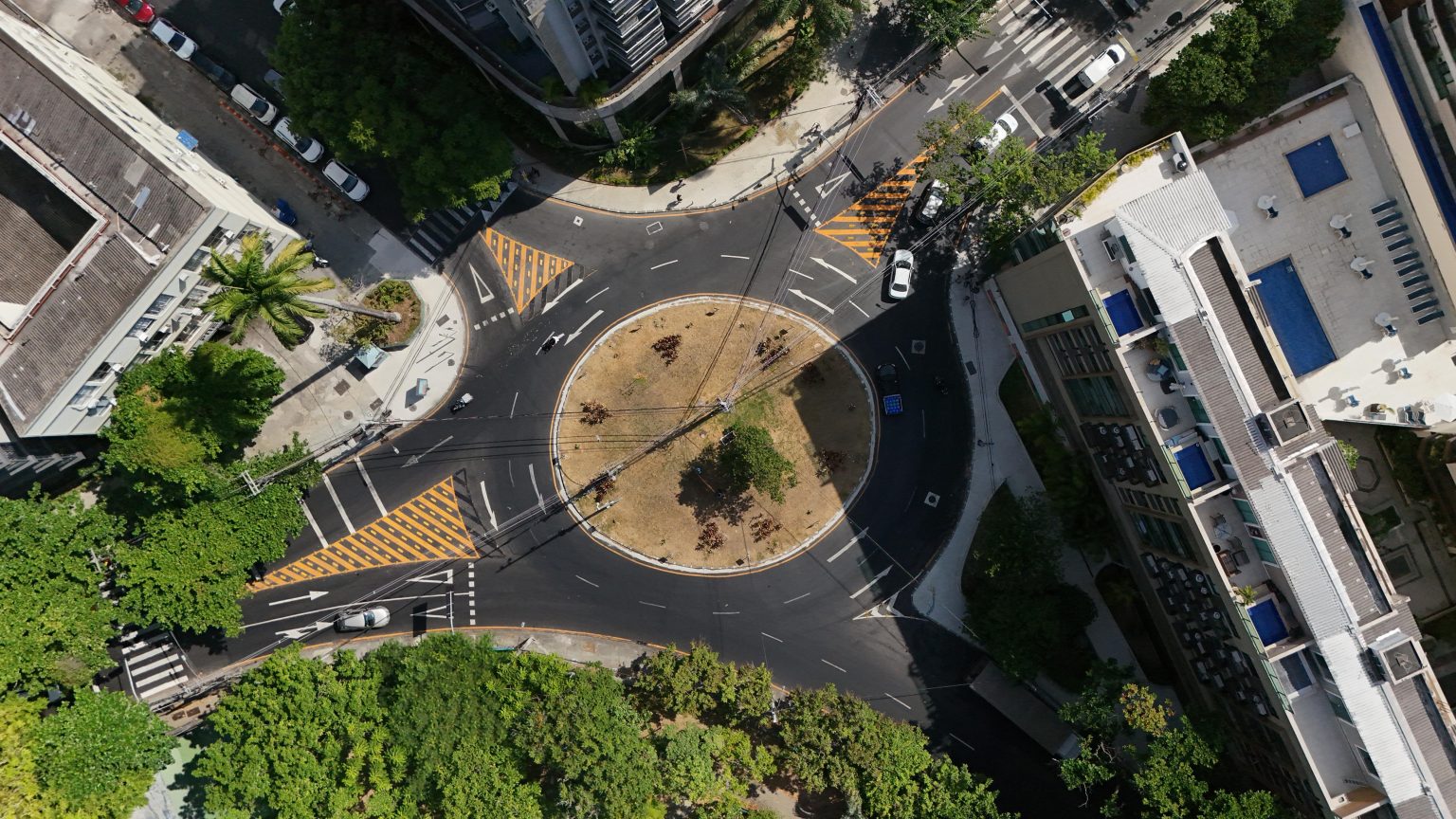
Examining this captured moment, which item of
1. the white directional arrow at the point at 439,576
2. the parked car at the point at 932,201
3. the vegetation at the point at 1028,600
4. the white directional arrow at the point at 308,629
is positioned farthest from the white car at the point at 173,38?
the vegetation at the point at 1028,600

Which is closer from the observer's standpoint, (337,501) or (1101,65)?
(1101,65)

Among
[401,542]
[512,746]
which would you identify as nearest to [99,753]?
[401,542]

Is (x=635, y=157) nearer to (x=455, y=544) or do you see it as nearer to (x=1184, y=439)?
(x=455, y=544)

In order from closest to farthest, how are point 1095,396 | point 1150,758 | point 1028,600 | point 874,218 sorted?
1. point 1150,758
2. point 1095,396
3. point 1028,600
4. point 874,218

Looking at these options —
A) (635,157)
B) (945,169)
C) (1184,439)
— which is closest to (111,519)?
(635,157)

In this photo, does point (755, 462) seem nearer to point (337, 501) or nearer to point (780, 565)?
point (780, 565)

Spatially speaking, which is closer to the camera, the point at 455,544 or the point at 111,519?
the point at 111,519

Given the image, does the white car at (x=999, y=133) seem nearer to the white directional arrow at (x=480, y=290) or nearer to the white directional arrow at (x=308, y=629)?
the white directional arrow at (x=480, y=290)
